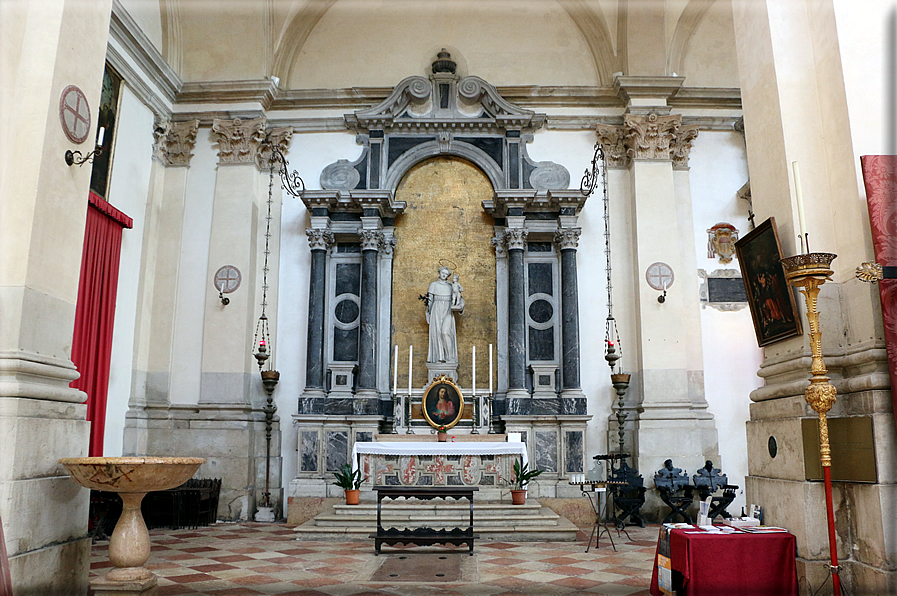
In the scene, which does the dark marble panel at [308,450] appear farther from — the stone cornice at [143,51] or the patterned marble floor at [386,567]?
the stone cornice at [143,51]

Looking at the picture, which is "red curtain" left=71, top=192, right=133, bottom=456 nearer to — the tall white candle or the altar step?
the altar step

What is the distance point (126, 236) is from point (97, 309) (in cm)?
157

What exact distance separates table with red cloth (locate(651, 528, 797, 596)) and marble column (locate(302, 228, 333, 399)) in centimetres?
749

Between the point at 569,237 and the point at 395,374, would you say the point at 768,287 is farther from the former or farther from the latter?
the point at 395,374

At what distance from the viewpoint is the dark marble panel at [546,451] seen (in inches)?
434

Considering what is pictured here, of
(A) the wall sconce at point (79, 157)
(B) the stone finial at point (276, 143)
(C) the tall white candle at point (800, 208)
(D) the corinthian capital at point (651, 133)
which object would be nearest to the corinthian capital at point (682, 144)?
(D) the corinthian capital at point (651, 133)

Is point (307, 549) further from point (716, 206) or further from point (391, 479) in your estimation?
point (716, 206)

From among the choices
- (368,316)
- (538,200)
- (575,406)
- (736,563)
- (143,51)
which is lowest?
(736,563)

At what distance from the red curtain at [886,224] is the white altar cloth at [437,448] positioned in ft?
19.1

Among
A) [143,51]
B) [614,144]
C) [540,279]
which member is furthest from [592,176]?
[143,51]

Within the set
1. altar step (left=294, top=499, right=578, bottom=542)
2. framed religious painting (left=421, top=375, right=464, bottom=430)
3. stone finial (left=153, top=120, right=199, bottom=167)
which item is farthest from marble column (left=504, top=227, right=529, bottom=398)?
stone finial (left=153, top=120, right=199, bottom=167)

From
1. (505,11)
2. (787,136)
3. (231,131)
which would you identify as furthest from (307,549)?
(505,11)

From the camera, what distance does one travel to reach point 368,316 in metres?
11.7

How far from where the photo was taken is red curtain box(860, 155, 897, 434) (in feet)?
15.4
